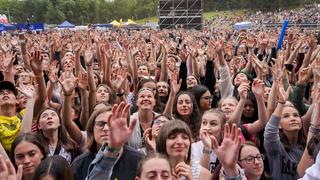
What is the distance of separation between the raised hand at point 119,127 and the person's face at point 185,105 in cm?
237

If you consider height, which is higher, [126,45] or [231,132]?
[126,45]

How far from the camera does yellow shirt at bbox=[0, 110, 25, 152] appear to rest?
14.7 ft

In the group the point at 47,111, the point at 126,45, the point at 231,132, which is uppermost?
the point at 126,45

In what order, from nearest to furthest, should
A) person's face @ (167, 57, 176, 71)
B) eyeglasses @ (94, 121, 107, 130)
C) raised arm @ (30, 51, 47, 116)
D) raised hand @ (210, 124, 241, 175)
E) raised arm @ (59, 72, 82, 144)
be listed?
1. raised hand @ (210, 124, 241, 175)
2. eyeglasses @ (94, 121, 107, 130)
3. raised arm @ (59, 72, 82, 144)
4. raised arm @ (30, 51, 47, 116)
5. person's face @ (167, 57, 176, 71)

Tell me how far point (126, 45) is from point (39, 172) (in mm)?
5919

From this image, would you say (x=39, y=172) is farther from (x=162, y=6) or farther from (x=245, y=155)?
(x=162, y=6)

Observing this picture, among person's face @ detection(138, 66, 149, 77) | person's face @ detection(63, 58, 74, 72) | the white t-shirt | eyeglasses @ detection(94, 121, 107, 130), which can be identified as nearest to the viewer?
the white t-shirt

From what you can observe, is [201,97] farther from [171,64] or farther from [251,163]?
[171,64]

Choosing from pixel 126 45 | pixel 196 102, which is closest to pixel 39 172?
pixel 196 102

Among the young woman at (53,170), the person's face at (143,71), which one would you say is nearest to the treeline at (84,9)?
the person's face at (143,71)

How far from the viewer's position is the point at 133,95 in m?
6.77

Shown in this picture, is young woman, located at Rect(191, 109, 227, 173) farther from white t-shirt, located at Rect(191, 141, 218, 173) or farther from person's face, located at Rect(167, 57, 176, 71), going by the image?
person's face, located at Rect(167, 57, 176, 71)

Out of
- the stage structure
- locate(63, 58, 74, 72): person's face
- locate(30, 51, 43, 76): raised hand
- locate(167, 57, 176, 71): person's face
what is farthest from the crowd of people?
the stage structure

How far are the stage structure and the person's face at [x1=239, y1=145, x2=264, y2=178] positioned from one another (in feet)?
90.1
